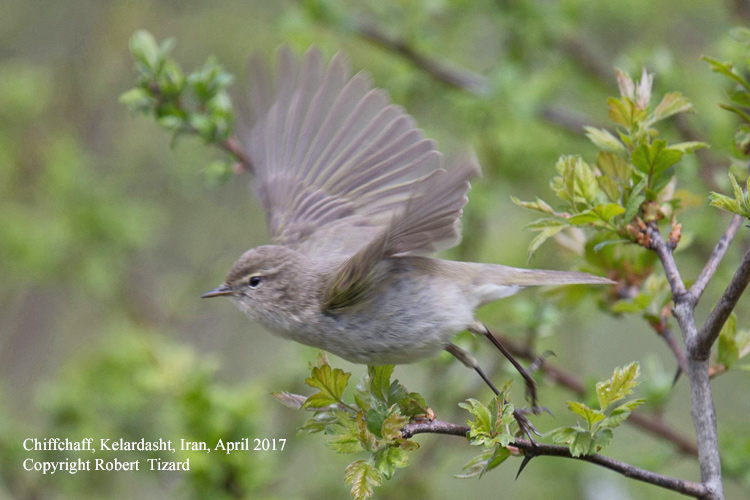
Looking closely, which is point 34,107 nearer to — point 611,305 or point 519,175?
point 519,175

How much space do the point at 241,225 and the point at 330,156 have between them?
13.6 ft

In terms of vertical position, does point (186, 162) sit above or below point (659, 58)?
below

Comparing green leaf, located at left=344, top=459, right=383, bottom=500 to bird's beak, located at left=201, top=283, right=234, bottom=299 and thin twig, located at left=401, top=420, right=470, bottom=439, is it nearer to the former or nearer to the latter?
thin twig, located at left=401, top=420, right=470, bottom=439

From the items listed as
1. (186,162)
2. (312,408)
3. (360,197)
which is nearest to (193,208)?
(186,162)

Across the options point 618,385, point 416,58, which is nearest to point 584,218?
point 618,385

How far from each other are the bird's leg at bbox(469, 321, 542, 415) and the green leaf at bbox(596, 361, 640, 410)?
0.67m

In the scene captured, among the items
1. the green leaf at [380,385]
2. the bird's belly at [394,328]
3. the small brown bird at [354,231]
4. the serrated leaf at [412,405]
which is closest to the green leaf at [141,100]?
the small brown bird at [354,231]

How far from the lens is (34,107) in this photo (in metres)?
6.17

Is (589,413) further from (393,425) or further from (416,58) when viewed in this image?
(416,58)

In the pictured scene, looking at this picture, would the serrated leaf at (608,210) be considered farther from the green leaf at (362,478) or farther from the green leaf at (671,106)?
the green leaf at (362,478)

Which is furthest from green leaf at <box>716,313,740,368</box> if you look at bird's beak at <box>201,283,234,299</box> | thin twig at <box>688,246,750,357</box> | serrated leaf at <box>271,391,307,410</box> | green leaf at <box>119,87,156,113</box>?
green leaf at <box>119,87,156,113</box>

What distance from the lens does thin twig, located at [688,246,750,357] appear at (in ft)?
5.41

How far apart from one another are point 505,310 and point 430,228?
8.80ft

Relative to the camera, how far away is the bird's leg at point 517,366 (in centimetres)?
264
